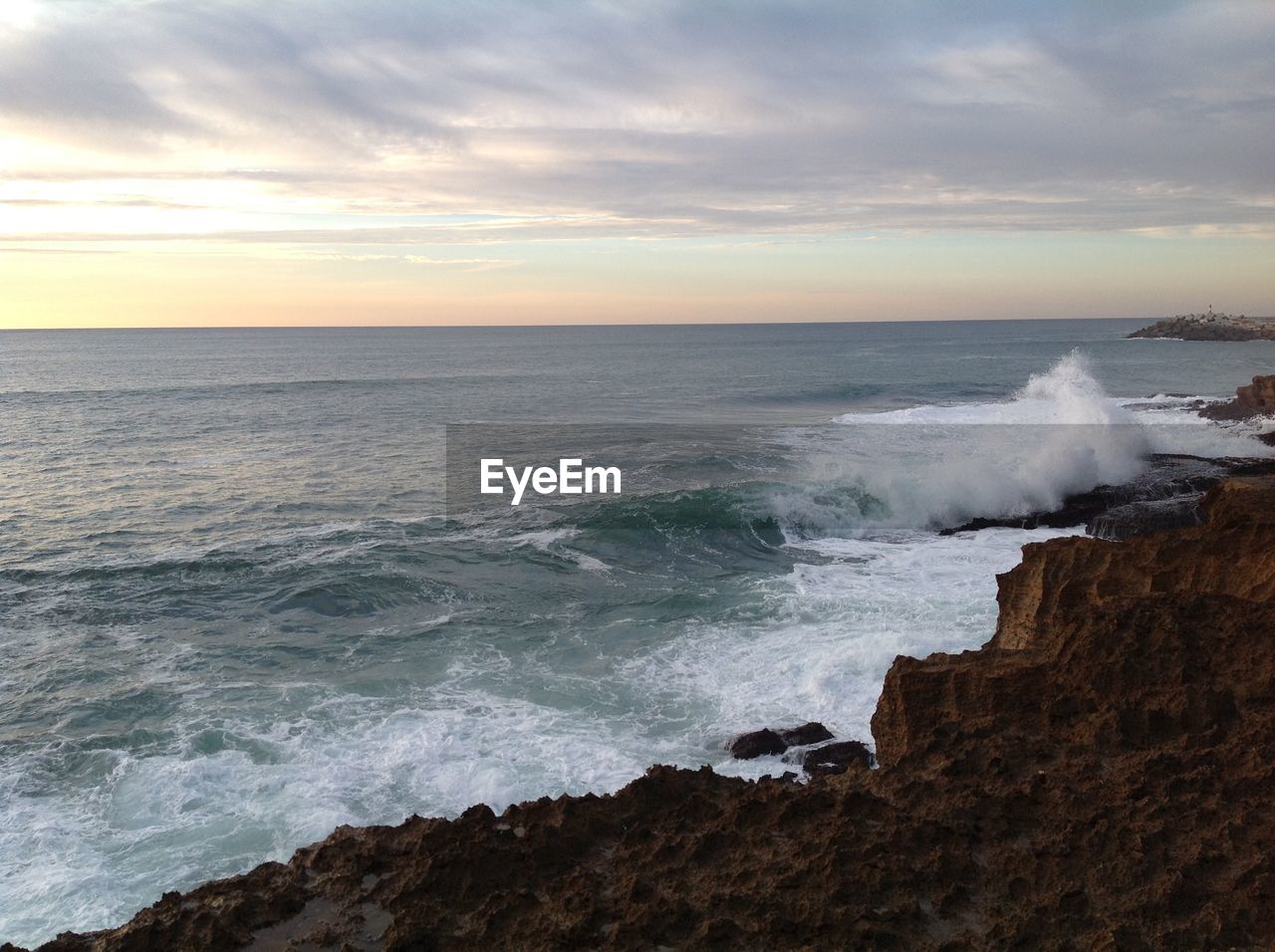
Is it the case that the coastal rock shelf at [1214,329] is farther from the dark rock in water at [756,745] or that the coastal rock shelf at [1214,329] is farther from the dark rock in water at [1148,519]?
the dark rock in water at [756,745]

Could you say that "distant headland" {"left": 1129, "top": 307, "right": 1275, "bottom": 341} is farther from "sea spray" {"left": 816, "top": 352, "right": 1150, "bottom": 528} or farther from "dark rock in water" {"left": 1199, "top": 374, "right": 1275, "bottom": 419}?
"sea spray" {"left": 816, "top": 352, "right": 1150, "bottom": 528}

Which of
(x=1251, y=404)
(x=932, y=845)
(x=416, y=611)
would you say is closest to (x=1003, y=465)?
(x=416, y=611)

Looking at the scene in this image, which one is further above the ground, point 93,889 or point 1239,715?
point 1239,715

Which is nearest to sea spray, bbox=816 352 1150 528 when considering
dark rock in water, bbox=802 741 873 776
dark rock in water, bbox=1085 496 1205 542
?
dark rock in water, bbox=1085 496 1205 542

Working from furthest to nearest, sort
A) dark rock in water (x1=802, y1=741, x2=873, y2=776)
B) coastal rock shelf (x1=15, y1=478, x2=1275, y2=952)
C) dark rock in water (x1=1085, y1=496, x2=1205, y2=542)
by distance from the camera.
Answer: dark rock in water (x1=1085, y1=496, x2=1205, y2=542), dark rock in water (x1=802, y1=741, x2=873, y2=776), coastal rock shelf (x1=15, y1=478, x2=1275, y2=952)

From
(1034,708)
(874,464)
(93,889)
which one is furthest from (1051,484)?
(93,889)

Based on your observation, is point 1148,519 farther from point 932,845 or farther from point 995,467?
point 932,845

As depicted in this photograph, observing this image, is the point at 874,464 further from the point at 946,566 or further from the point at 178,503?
the point at 178,503
